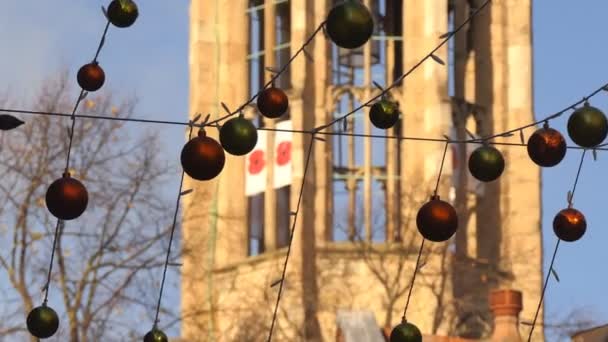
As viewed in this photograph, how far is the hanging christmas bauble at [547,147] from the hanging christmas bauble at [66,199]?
7.17 ft

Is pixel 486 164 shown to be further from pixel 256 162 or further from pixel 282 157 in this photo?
pixel 256 162

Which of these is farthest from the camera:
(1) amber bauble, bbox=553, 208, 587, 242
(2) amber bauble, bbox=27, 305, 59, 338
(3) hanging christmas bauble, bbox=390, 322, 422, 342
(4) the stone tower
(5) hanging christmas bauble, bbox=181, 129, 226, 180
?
(4) the stone tower

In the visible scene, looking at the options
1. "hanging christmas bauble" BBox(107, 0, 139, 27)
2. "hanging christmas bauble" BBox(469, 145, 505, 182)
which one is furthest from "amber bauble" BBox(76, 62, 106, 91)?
"hanging christmas bauble" BBox(469, 145, 505, 182)

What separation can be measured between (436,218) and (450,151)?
46.8m

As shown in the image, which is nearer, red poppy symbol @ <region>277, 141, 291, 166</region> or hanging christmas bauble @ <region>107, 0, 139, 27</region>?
hanging christmas bauble @ <region>107, 0, 139, 27</region>

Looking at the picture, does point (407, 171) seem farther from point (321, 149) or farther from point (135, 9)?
point (135, 9)

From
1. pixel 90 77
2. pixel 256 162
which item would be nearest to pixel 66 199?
pixel 90 77

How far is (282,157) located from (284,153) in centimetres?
11

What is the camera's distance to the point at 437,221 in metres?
12.8

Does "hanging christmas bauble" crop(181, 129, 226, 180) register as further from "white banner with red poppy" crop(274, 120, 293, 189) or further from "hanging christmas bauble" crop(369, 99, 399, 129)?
"white banner with red poppy" crop(274, 120, 293, 189)

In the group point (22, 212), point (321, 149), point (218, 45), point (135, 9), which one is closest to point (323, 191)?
point (321, 149)

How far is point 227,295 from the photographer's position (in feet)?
186

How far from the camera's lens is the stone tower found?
55719 millimetres

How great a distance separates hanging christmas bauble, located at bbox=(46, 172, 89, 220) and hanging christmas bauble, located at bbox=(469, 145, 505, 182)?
1.96 meters
